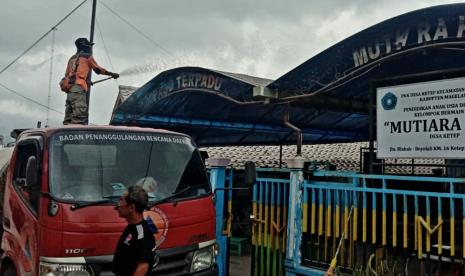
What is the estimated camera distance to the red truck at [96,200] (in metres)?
3.78

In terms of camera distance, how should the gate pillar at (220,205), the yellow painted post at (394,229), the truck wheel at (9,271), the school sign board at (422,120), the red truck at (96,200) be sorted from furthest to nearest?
the gate pillar at (220,205), the school sign board at (422,120), the yellow painted post at (394,229), the truck wheel at (9,271), the red truck at (96,200)

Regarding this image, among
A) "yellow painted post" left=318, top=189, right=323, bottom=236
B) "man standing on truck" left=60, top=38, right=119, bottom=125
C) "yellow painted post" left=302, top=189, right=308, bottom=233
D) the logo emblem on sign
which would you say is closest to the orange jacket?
"man standing on truck" left=60, top=38, right=119, bottom=125

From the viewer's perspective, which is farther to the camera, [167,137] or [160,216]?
[167,137]

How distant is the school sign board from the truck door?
4155mm

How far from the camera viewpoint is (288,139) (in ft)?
47.1

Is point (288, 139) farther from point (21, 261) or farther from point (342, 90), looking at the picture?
point (21, 261)

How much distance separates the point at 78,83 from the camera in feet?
25.6

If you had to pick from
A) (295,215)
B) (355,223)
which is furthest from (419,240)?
(295,215)

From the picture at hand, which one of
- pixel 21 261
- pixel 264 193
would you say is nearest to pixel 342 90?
pixel 264 193

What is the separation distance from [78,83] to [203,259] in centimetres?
465

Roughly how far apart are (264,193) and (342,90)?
9.14ft

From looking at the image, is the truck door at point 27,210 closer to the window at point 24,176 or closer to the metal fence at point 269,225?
the window at point 24,176

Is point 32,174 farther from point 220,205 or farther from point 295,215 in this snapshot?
point 295,215

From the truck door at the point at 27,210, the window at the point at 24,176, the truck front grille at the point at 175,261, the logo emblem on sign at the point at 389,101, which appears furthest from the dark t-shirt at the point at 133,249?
the logo emblem on sign at the point at 389,101
